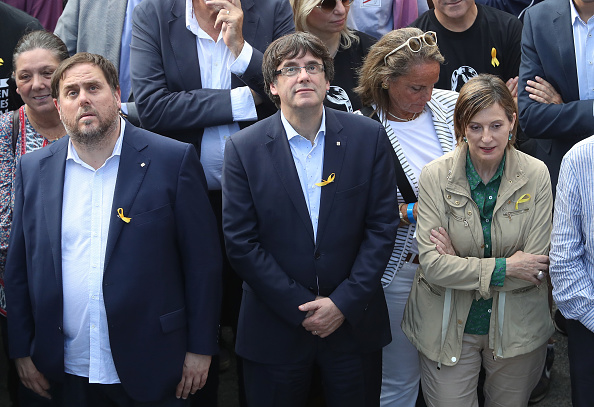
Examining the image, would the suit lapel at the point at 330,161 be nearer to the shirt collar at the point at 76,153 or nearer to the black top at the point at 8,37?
the shirt collar at the point at 76,153

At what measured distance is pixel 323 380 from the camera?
12.5 feet

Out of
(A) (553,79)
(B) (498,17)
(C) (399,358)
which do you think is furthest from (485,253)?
(B) (498,17)

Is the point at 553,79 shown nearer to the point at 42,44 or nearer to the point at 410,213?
the point at 410,213

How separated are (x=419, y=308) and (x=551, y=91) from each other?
165cm

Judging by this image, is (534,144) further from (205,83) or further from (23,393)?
(23,393)

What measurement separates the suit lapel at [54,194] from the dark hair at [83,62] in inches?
11.7

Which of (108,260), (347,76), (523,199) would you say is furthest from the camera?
(347,76)

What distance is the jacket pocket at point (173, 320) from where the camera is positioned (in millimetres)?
3479

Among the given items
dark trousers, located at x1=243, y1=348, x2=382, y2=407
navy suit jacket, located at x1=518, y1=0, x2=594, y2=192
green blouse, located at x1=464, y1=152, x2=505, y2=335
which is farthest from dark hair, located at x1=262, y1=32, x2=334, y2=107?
navy suit jacket, located at x1=518, y1=0, x2=594, y2=192

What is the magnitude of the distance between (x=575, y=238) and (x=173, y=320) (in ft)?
6.13

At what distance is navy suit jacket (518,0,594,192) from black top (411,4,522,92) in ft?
1.06

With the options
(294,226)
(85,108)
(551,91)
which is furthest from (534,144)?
(85,108)

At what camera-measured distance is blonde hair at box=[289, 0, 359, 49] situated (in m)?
4.75

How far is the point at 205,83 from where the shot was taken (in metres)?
4.43
